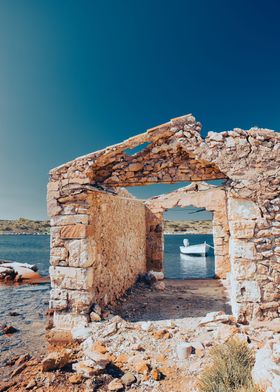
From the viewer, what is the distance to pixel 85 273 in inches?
196

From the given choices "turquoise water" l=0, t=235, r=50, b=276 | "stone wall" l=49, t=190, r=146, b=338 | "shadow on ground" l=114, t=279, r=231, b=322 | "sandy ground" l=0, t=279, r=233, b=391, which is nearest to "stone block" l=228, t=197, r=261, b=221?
"sandy ground" l=0, t=279, r=233, b=391

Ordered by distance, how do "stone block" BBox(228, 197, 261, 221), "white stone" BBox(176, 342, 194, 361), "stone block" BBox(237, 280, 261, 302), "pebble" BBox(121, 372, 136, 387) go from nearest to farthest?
"pebble" BBox(121, 372, 136, 387) < "white stone" BBox(176, 342, 194, 361) < "stone block" BBox(237, 280, 261, 302) < "stone block" BBox(228, 197, 261, 221)

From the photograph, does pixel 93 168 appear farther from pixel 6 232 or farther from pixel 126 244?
pixel 6 232

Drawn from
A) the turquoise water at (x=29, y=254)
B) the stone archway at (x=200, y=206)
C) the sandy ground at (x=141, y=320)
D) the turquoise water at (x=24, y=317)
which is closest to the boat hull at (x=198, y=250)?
the turquoise water at (x=29, y=254)

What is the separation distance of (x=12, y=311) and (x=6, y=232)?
2269 inches

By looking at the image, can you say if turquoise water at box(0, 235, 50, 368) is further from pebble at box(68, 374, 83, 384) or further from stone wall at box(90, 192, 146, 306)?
stone wall at box(90, 192, 146, 306)

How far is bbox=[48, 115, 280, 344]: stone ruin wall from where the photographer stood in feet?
14.9

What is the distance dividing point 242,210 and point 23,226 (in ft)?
204

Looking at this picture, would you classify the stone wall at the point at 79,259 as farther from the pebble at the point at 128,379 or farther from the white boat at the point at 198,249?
the white boat at the point at 198,249

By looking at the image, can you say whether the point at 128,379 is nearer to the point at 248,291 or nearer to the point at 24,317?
the point at 248,291

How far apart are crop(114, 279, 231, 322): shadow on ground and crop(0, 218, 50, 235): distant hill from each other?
54.2 m

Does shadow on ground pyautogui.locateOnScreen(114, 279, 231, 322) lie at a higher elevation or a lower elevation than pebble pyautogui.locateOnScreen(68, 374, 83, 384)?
higher

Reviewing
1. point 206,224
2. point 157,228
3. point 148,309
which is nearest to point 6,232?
point 206,224

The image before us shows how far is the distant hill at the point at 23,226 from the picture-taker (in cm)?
5869
